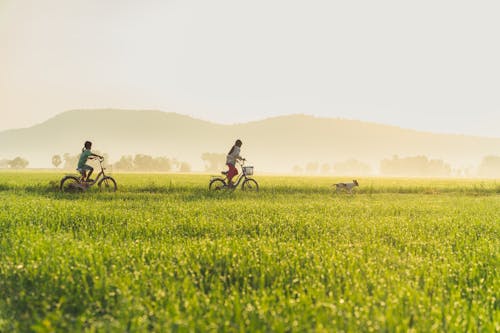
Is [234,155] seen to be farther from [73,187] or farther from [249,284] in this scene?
[249,284]

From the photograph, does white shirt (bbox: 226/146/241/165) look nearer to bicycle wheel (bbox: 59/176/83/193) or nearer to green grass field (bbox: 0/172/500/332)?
bicycle wheel (bbox: 59/176/83/193)

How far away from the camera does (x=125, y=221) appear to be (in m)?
9.46

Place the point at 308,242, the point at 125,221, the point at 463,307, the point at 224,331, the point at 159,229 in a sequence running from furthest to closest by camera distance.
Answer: the point at 125,221 → the point at 159,229 → the point at 308,242 → the point at 463,307 → the point at 224,331

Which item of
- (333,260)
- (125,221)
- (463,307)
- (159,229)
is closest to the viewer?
(463,307)

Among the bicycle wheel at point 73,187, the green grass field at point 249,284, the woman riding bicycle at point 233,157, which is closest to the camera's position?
the green grass field at point 249,284

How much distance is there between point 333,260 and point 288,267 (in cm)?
69

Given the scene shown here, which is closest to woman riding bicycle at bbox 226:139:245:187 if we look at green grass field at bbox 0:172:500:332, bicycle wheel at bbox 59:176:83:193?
bicycle wheel at bbox 59:176:83:193

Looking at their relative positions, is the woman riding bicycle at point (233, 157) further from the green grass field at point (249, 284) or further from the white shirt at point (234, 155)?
the green grass field at point (249, 284)

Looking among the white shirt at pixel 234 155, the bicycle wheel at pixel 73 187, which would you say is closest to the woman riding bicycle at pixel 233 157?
the white shirt at pixel 234 155

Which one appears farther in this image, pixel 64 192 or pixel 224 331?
pixel 64 192

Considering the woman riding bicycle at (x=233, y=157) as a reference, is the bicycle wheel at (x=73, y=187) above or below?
below

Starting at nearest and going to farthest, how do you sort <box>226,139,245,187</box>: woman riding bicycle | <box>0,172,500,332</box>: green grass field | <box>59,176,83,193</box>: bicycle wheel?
<box>0,172,500,332</box>: green grass field < <box>59,176,83,193</box>: bicycle wheel < <box>226,139,245,187</box>: woman riding bicycle

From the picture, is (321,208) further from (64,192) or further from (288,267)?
(64,192)

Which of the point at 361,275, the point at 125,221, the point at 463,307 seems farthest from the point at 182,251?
the point at 125,221
